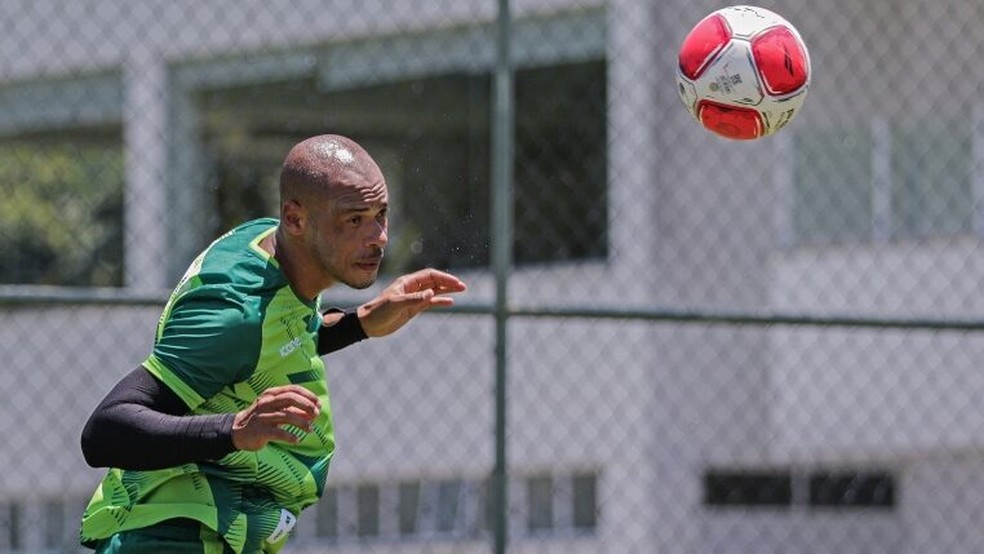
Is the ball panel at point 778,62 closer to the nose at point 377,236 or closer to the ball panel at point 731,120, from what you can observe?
the ball panel at point 731,120

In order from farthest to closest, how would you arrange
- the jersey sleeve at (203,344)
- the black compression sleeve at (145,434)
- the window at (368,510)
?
1. the window at (368,510)
2. the jersey sleeve at (203,344)
3. the black compression sleeve at (145,434)

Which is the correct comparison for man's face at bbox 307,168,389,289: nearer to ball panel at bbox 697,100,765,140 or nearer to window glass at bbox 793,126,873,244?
ball panel at bbox 697,100,765,140

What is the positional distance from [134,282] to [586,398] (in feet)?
10.6

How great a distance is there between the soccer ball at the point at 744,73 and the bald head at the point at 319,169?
1.20m

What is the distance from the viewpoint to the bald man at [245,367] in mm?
4266

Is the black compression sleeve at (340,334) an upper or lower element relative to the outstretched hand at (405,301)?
lower

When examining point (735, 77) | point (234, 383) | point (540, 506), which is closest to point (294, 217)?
point (234, 383)

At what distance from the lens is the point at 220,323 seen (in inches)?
168

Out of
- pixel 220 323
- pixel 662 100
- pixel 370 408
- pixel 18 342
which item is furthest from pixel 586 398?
pixel 220 323

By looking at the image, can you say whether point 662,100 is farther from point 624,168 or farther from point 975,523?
point 975,523

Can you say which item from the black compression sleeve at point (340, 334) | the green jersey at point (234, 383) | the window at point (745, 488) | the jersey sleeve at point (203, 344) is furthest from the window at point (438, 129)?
the jersey sleeve at point (203, 344)

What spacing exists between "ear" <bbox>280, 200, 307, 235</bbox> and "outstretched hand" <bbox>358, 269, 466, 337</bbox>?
0.48m

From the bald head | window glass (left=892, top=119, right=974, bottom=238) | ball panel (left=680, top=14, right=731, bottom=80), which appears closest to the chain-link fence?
window glass (left=892, top=119, right=974, bottom=238)

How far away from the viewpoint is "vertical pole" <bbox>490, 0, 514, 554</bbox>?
282 inches
